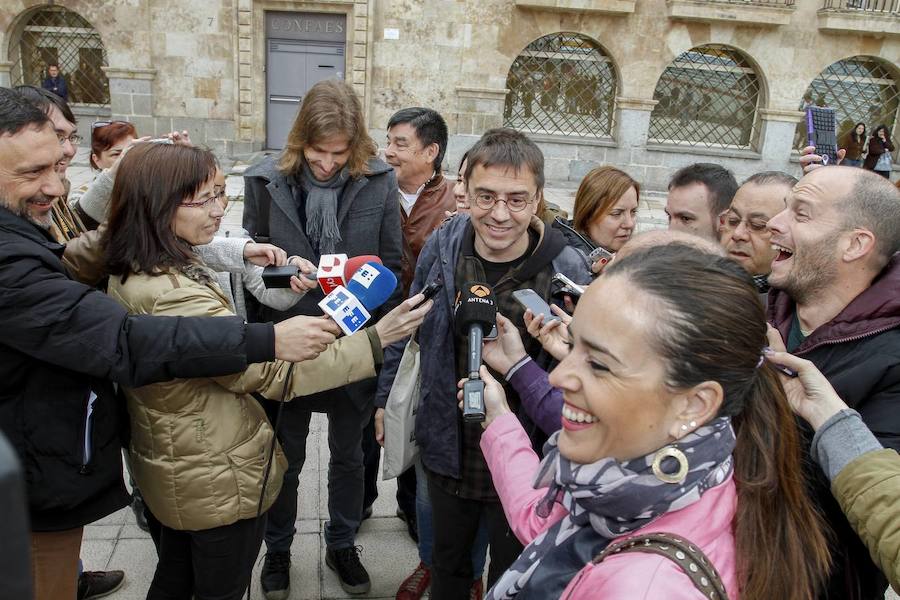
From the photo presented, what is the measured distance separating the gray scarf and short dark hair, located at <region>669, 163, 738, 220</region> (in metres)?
1.62

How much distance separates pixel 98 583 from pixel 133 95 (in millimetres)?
11388

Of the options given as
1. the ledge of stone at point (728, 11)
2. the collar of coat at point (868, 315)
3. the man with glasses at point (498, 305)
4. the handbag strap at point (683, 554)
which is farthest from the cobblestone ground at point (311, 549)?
the ledge of stone at point (728, 11)

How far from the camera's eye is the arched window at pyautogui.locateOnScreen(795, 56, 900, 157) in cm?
1402

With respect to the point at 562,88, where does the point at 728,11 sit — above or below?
above

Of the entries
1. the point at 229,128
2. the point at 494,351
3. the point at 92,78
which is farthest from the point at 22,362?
the point at 92,78

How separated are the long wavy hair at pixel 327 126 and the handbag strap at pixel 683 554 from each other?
7.64 feet

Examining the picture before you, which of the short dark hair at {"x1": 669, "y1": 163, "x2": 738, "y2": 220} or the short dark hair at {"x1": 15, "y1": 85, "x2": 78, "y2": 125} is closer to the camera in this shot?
the short dark hair at {"x1": 15, "y1": 85, "x2": 78, "y2": 125}

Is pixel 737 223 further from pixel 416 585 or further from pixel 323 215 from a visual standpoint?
pixel 416 585

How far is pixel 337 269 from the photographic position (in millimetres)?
2486

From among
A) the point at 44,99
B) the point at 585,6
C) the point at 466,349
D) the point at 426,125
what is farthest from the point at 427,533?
the point at 585,6

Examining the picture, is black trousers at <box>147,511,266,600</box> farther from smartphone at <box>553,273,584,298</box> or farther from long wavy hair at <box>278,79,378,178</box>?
Answer: long wavy hair at <box>278,79,378,178</box>

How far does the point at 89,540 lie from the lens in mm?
3406

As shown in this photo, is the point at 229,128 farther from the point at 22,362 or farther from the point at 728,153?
the point at 22,362

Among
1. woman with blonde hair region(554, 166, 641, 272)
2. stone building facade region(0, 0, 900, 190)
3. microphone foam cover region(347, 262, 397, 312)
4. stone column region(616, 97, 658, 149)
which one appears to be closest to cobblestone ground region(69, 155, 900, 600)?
microphone foam cover region(347, 262, 397, 312)
